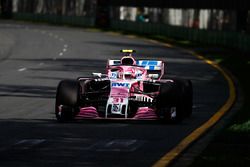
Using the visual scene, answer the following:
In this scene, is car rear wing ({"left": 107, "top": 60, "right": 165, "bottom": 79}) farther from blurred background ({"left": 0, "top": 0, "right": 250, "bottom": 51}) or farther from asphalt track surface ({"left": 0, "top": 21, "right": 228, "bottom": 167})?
blurred background ({"left": 0, "top": 0, "right": 250, "bottom": 51})

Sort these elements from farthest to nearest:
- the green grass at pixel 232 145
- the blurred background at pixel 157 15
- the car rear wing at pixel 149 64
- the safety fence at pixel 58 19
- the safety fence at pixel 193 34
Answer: the safety fence at pixel 58 19 → the blurred background at pixel 157 15 → the safety fence at pixel 193 34 → the car rear wing at pixel 149 64 → the green grass at pixel 232 145

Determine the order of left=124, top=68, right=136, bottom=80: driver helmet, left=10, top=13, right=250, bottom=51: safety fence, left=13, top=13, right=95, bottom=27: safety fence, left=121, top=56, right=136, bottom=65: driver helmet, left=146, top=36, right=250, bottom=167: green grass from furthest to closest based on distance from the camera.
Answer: left=13, top=13, right=95, bottom=27: safety fence → left=10, top=13, right=250, bottom=51: safety fence → left=121, top=56, right=136, bottom=65: driver helmet → left=124, top=68, right=136, bottom=80: driver helmet → left=146, top=36, right=250, bottom=167: green grass

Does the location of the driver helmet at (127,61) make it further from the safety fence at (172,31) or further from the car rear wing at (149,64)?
the safety fence at (172,31)

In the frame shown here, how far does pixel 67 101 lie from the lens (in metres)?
17.2

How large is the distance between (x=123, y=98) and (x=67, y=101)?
0.85 meters

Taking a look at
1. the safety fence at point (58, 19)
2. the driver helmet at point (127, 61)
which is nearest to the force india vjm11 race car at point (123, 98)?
the driver helmet at point (127, 61)

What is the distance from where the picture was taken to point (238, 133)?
49.2ft

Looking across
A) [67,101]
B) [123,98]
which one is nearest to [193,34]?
[123,98]

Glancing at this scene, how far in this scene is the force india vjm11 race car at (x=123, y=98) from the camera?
17.1 m

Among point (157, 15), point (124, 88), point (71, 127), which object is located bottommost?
point (157, 15)

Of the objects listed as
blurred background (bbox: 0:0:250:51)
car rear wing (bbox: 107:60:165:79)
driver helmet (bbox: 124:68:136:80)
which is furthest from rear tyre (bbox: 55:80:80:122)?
blurred background (bbox: 0:0:250:51)

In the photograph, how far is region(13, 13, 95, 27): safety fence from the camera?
9719 cm

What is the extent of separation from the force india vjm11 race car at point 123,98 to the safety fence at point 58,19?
255 feet

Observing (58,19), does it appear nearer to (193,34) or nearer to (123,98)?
(193,34)
